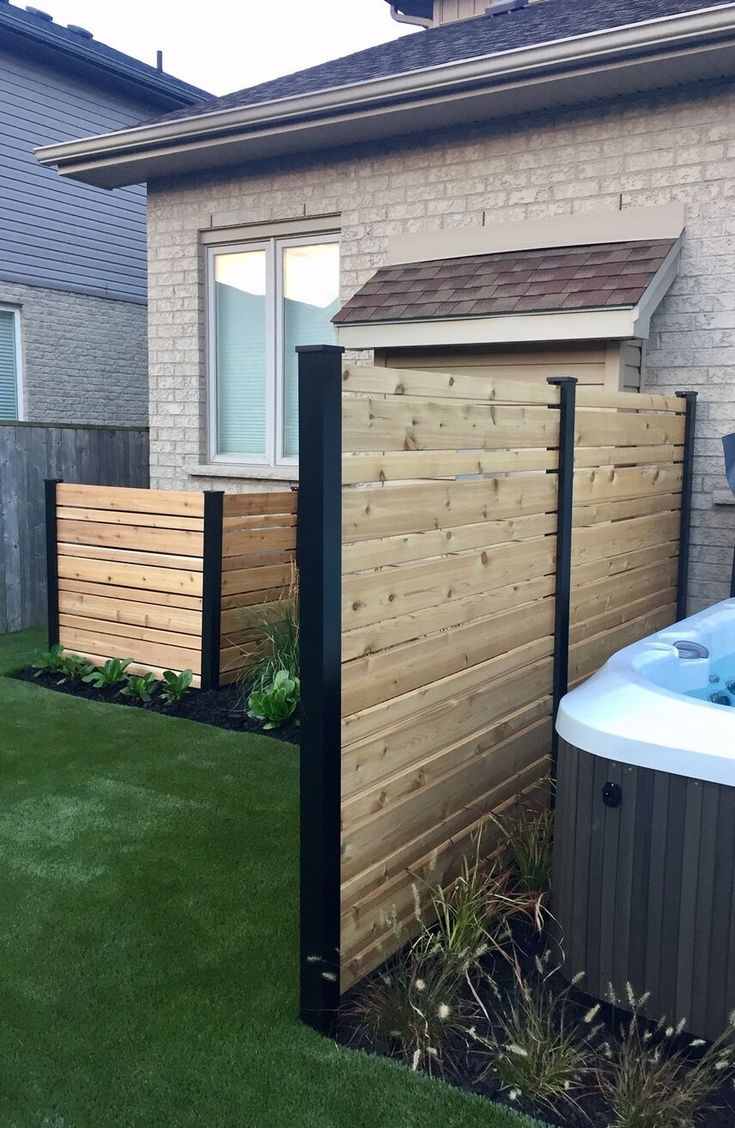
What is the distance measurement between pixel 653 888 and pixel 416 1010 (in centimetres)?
70

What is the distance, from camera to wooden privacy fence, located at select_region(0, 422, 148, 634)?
300 inches

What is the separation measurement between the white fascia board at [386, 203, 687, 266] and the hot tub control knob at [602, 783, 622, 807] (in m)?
3.86

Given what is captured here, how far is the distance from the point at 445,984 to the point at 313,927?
0.48 meters

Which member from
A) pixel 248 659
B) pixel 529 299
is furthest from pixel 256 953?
pixel 529 299

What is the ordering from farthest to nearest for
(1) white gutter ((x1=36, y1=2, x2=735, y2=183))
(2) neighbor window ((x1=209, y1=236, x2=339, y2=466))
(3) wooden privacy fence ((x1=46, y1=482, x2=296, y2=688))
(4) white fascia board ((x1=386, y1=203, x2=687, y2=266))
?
(2) neighbor window ((x1=209, y1=236, x2=339, y2=466))
(3) wooden privacy fence ((x1=46, y1=482, x2=296, y2=688))
(4) white fascia board ((x1=386, y1=203, x2=687, y2=266))
(1) white gutter ((x1=36, y1=2, x2=735, y2=183))

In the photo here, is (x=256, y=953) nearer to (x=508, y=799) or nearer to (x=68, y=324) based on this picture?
(x=508, y=799)

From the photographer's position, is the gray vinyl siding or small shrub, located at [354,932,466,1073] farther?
the gray vinyl siding

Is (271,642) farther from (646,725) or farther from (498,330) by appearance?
(646,725)

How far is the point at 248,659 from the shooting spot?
605cm

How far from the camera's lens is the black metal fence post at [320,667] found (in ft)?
7.85

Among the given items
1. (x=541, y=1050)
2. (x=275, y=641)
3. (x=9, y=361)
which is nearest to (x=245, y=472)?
(x=275, y=641)

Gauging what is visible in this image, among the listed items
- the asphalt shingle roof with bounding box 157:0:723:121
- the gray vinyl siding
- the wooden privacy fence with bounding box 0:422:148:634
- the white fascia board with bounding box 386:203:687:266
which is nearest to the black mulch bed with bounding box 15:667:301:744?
the wooden privacy fence with bounding box 0:422:148:634

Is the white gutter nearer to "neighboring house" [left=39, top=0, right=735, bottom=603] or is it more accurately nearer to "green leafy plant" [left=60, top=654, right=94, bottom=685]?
"neighboring house" [left=39, top=0, right=735, bottom=603]

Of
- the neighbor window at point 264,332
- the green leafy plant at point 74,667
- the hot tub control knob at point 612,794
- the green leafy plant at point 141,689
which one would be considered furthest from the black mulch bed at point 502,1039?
the neighbor window at point 264,332
